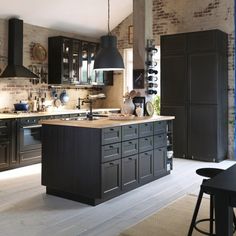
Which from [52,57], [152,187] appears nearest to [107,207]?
[152,187]

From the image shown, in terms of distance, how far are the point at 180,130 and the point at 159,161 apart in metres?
→ 1.98

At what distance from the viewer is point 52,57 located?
7.58m

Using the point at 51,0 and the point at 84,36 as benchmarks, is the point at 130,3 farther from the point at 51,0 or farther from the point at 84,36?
the point at 51,0

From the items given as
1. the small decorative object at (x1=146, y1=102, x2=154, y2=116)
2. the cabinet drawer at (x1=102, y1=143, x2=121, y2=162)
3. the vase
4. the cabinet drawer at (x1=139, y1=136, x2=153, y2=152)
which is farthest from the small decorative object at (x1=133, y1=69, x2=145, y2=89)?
the cabinet drawer at (x1=102, y1=143, x2=121, y2=162)

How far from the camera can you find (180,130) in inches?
A: 280

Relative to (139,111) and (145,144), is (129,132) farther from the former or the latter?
(139,111)

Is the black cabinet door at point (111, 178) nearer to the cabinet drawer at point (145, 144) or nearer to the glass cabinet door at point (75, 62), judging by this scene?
the cabinet drawer at point (145, 144)

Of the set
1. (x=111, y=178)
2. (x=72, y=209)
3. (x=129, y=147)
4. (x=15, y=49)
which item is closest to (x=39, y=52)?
(x=15, y=49)

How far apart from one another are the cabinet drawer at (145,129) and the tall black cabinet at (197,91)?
2123mm

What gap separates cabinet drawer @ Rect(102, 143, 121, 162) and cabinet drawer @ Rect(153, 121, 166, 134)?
102 cm

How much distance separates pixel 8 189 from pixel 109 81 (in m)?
4.76

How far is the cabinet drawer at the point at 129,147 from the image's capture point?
4.46m

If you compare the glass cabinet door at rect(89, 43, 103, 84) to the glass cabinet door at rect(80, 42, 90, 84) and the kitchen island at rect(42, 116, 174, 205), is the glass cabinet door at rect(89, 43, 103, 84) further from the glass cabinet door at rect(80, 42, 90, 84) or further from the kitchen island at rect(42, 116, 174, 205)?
the kitchen island at rect(42, 116, 174, 205)

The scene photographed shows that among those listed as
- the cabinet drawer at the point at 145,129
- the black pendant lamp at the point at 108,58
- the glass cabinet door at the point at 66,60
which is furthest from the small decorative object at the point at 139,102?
the glass cabinet door at the point at 66,60
